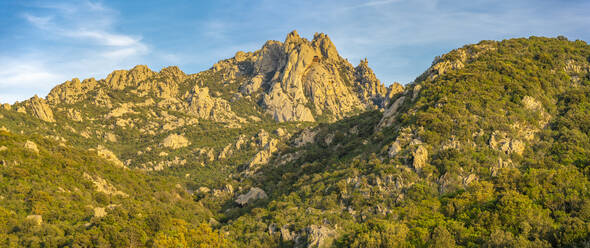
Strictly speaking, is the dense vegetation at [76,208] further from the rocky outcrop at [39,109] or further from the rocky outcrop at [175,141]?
the rocky outcrop at [39,109]

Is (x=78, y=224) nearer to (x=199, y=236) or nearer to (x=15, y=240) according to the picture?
(x=15, y=240)

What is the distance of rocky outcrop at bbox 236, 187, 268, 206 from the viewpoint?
79.0 meters

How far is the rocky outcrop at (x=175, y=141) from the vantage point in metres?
168

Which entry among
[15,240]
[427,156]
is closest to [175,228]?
[15,240]

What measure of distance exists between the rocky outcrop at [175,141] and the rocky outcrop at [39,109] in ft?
149

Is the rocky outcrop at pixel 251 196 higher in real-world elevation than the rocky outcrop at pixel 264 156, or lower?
lower

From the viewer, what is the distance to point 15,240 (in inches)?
1673

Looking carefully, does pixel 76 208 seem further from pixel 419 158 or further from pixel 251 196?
pixel 419 158

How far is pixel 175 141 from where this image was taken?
170500 mm

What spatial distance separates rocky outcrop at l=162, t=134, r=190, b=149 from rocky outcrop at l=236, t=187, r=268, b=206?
305 feet

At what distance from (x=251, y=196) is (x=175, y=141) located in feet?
328

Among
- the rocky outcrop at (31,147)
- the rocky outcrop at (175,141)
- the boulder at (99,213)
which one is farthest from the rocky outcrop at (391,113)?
the rocky outcrop at (175,141)

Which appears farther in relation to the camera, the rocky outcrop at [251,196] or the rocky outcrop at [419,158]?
the rocky outcrop at [251,196]

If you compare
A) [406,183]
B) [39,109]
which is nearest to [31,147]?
[406,183]
